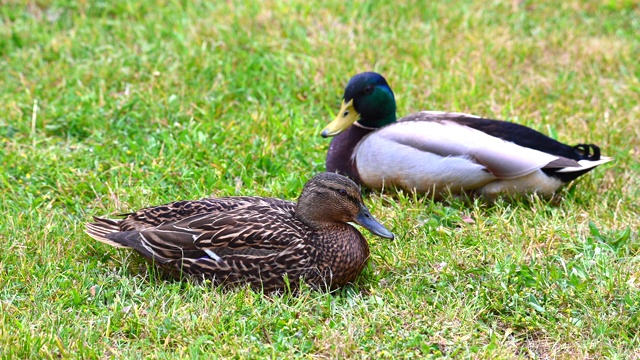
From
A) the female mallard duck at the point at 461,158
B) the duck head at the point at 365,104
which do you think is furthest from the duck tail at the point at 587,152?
the duck head at the point at 365,104

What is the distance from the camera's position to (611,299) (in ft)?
13.4

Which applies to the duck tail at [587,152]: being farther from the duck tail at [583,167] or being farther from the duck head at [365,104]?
the duck head at [365,104]

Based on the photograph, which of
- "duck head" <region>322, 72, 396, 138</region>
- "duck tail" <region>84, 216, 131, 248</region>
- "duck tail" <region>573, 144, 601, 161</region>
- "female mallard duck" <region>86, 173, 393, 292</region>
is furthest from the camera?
"duck head" <region>322, 72, 396, 138</region>

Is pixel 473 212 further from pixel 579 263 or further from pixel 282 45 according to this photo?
pixel 282 45

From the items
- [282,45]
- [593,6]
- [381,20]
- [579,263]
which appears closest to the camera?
[579,263]

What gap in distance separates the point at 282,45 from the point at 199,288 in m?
3.29

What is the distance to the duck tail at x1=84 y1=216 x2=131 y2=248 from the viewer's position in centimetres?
436

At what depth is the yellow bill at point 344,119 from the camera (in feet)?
18.4

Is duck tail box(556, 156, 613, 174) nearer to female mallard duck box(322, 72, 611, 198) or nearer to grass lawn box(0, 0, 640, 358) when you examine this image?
female mallard duck box(322, 72, 611, 198)

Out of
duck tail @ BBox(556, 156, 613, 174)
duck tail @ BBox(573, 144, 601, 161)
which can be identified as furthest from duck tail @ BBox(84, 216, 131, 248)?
duck tail @ BBox(573, 144, 601, 161)

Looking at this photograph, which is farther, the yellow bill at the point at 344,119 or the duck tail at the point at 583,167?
the yellow bill at the point at 344,119

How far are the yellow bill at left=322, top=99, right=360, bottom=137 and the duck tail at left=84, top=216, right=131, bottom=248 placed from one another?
165 cm

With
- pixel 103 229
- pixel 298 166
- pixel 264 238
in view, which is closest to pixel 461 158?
pixel 298 166

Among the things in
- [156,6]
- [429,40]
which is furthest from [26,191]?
[429,40]
